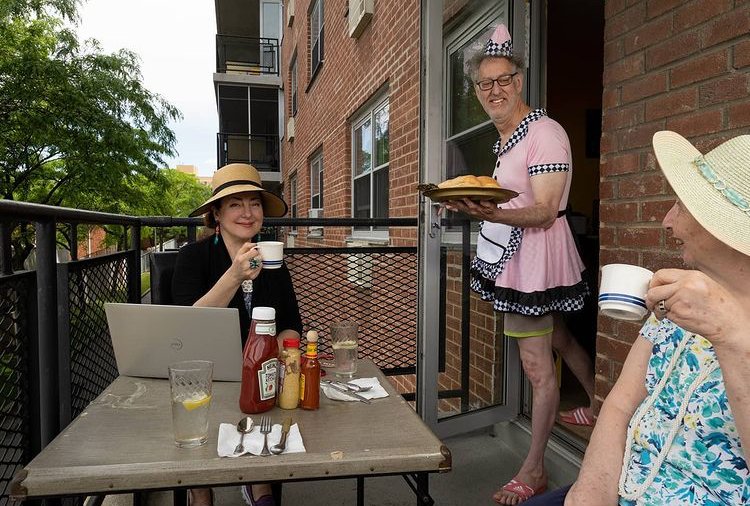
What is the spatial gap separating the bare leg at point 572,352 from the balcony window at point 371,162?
287 cm

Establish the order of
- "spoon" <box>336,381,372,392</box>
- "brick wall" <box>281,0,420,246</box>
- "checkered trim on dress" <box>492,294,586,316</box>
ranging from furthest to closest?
"brick wall" <box>281,0,420,246</box> < "checkered trim on dress" <box>492,294,586,316</box> < "spoon" <box>336,381,372,392</box>

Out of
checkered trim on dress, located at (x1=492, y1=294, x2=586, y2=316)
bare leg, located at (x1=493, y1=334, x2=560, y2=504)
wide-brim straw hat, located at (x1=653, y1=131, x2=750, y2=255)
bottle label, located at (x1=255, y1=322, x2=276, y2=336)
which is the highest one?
wide-brim straw hat, located at (x1=653, y1=131, x2=750, y2=255)

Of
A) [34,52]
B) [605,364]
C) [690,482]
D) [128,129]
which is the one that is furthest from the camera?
[128,129]

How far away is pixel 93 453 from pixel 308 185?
9.71 m

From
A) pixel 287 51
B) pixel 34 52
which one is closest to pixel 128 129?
pixel 34 52

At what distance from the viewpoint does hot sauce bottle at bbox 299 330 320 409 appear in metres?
1.38

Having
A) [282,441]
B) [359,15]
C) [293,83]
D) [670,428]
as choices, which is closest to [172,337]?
[282,441]

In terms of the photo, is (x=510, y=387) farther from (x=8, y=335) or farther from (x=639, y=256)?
(x=8, y=335)

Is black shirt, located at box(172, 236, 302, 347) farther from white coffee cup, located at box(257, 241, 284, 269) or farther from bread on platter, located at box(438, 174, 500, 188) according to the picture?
bread on platter, located at box(438, 174, 500, 188)

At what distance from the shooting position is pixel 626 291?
94 centimetres

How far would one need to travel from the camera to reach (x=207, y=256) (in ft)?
6.86

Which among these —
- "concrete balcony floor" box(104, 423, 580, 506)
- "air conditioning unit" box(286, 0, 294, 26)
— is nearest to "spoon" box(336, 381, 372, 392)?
"concrete balcony floor" box(104, 423, 580, 506)

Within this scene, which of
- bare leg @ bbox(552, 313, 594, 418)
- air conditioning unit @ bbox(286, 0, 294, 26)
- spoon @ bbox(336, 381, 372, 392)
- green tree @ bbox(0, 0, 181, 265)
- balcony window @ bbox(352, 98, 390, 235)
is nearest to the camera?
spoon @ bbox(336, 381, 372, 392)

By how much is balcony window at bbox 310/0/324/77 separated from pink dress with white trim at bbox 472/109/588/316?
6733mm
